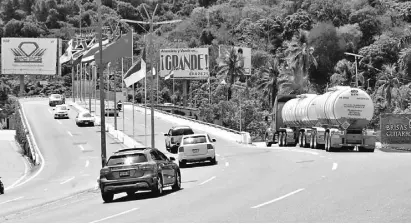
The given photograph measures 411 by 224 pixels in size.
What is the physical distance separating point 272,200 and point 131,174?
5756 millimetres

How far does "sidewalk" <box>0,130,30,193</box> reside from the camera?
5059 centimetres

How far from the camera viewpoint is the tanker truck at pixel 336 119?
40750 millimetres

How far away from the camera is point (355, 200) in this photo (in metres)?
17.1

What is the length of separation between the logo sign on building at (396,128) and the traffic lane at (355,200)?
2206 cm

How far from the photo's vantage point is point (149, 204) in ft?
66.2

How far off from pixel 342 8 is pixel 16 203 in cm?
10605

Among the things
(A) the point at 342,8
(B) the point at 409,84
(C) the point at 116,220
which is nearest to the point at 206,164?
(C) the point at 116,220

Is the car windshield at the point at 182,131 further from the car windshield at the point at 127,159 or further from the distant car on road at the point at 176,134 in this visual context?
the car windshield at the point at 127,159

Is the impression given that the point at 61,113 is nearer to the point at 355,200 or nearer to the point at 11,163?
the point at 11,163

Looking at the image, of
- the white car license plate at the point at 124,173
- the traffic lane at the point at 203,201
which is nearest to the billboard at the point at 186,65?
the traffic lane at the point at 203,201

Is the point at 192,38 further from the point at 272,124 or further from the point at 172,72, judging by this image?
the point at 272,124

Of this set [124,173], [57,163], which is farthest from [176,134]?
[124,173]

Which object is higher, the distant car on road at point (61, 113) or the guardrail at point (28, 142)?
the distant car on road at point (61, 113)

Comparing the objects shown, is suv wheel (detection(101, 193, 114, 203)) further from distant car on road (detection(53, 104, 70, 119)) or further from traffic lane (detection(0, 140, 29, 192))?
distant car on road (detection(53, 104, 70, 119))
